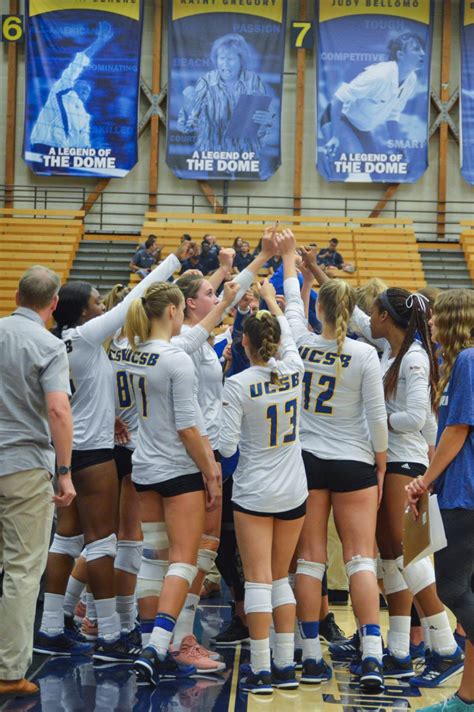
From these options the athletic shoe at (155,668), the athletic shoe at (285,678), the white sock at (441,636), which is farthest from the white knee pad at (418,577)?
the athletic shoe at (155,668)

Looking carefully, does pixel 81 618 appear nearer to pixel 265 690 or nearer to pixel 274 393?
pixel 265 690

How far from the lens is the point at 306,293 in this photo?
5285 mm

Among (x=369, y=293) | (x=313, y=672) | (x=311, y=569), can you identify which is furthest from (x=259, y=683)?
(x=369, y=293)

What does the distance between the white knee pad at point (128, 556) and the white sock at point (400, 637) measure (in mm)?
1303

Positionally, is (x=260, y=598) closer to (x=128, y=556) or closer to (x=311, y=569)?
(x=311, y=569)

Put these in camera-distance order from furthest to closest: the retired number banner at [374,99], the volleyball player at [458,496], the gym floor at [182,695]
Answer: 1. the retired number banner at [374,99]
2. the gym floor at [182,695]
3. the volleyball player at [458,496]

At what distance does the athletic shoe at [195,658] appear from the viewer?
456 cm

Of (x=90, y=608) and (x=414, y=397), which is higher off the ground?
(x=414, y=397)

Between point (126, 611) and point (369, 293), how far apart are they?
210cm

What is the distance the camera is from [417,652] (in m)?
4.91

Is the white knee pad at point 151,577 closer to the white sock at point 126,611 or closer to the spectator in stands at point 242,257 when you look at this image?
the white sock at point 126,611

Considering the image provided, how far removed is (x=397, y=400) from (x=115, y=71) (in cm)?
1550

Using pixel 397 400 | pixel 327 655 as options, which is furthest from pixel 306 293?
pixel 327 655

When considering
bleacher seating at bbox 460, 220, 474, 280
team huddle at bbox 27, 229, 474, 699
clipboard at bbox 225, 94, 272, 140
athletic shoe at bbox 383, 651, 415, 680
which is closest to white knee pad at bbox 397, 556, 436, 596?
team huddle at bbox 27, 229, 474, 699
